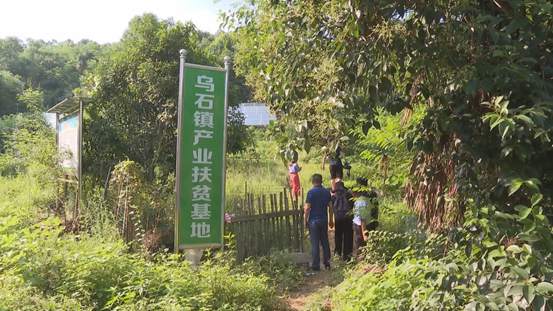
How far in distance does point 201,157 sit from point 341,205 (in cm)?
237

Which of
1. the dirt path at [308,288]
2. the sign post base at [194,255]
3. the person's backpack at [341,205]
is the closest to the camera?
the dirt path at [308,288]

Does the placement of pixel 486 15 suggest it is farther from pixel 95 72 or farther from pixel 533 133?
pixel 95 72

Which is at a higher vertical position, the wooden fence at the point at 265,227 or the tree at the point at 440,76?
the tree at the point at 440,76

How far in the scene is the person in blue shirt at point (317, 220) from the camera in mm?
6930

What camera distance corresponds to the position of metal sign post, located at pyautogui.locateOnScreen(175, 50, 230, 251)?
18.7ft

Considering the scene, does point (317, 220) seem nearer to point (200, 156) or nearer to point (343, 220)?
point (343, 220)

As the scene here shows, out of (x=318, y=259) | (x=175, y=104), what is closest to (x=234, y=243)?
(x=318, y=259)

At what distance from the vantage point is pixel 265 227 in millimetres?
7133

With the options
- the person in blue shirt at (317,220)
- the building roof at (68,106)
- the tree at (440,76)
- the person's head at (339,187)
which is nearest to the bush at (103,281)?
the person in blue shirt at (317,220)

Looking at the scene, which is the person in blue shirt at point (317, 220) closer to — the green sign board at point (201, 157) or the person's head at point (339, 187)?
the person's head at point (339, 187)

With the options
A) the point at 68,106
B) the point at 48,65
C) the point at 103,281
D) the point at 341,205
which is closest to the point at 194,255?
the point at 103,281

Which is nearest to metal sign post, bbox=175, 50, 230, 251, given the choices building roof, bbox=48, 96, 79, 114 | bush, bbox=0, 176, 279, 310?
bush, bbox=0, 176, 279, 310

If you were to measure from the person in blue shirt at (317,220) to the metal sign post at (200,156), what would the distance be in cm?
145

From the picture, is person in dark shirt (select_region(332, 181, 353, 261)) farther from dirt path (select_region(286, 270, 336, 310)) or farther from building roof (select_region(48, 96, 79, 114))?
building roof (select_region(48, 96, 79, 114))
